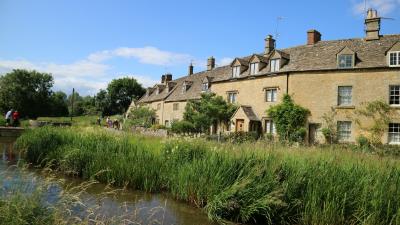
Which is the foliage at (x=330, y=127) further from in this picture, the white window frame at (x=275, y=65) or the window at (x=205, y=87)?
the window at (x=205, y=87)

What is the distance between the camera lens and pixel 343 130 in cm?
2852

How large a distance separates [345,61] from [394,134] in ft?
22.0

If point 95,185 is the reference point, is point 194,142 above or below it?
above

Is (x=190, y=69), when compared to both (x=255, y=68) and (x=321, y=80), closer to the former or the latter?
(x=255, y=68)

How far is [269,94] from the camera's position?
3316 cm

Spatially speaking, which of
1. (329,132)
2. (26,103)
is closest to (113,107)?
(26,103)

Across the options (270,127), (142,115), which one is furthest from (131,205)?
(142,115)

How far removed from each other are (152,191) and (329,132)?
21009 mm

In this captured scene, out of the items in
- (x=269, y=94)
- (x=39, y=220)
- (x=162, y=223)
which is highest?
(x=269, y=94)

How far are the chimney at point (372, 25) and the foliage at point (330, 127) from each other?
7.07m

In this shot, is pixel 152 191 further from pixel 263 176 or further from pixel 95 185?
pixel 263 176

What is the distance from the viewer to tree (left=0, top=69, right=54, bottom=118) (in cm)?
7431

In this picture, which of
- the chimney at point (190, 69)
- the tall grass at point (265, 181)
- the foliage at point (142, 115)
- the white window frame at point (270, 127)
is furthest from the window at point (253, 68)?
the tall grass at point (265, 181)

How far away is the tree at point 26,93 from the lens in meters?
74.3
